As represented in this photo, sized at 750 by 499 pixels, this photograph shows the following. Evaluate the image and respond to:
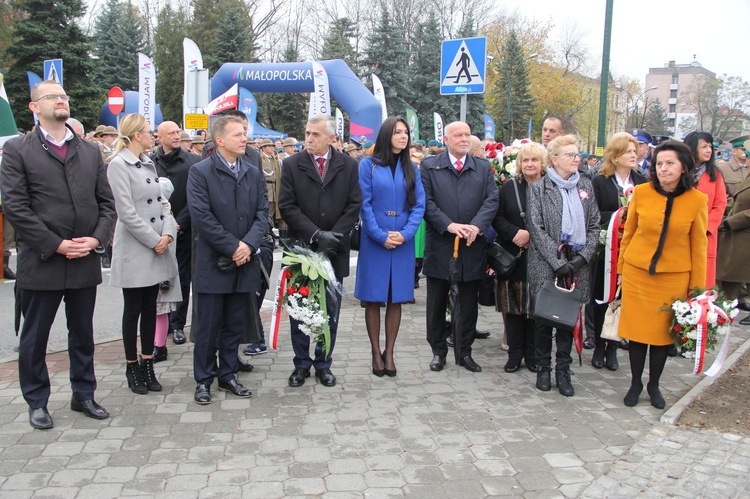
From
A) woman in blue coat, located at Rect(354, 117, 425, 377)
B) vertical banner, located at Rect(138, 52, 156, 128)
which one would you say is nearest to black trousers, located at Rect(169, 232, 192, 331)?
woman in blue coat, located at Rect(354, 117, 425, 377)

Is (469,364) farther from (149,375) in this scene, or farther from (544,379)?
(149,375)

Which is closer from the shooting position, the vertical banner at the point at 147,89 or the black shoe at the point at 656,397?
the black shoe at the point at 656,397

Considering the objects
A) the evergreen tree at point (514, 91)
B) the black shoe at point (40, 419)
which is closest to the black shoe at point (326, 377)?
the black shoe at point (40, 419)

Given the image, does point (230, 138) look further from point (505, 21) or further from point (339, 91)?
point (505, 21)

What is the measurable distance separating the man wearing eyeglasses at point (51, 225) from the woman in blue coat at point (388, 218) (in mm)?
2067

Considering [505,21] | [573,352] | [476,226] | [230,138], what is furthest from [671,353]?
[505,21]

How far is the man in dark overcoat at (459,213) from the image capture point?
5527 mm

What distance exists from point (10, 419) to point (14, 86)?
27.4 meters

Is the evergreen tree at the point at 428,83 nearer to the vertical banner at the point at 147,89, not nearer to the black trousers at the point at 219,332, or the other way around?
the vertical banner at the point at 147,89

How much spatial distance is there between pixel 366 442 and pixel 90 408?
1.99m

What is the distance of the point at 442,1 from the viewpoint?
54625mm

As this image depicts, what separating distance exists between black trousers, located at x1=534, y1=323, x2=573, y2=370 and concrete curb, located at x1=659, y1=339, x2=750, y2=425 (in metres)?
0.85

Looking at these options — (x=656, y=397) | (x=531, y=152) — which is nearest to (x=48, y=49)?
(x=531, y=152)

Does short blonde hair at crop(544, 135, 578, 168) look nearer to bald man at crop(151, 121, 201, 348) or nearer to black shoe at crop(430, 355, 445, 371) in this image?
black shoe at crop(430, 355, 445, 371)
